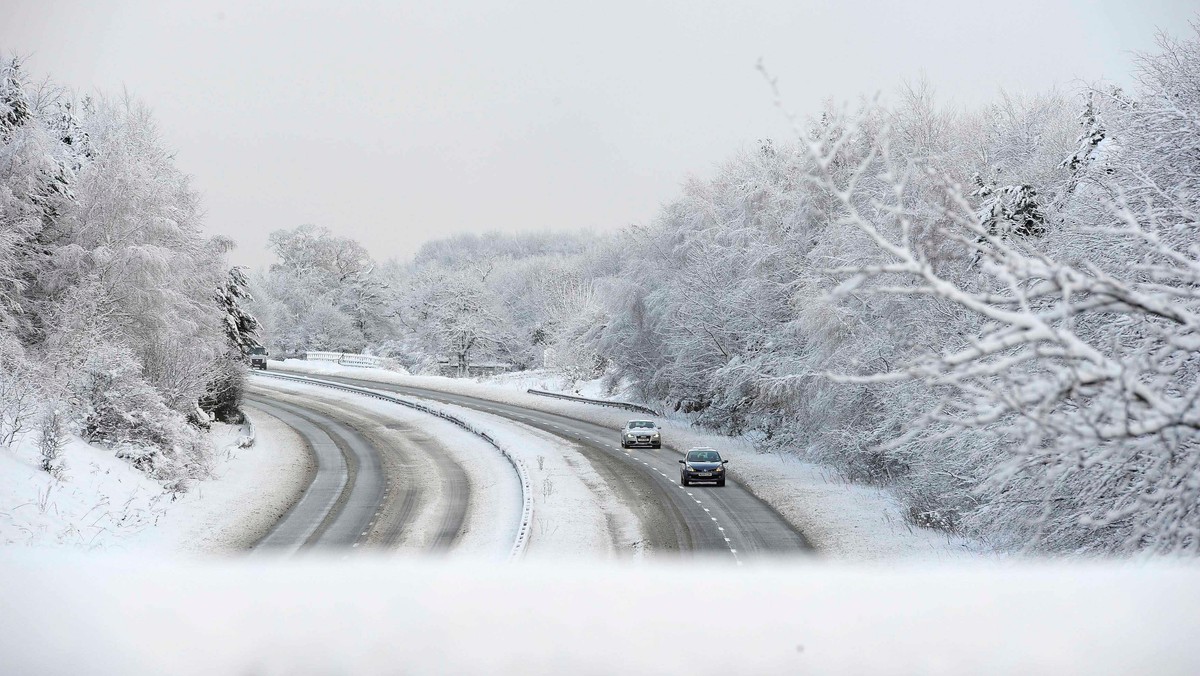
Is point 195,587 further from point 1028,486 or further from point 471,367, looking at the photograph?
point 471,367

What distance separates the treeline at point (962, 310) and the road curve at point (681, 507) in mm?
4217

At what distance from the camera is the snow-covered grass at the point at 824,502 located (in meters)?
22.6

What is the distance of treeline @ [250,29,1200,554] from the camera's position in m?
4.48

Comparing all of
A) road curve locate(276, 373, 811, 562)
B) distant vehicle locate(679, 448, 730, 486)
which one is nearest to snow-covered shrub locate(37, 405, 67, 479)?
road curve locate(276, 373, 811, 562)

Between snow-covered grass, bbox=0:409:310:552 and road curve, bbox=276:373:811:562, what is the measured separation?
37.3 ft

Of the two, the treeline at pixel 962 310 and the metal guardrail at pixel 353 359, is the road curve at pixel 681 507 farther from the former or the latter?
the metal guardrail at pixel 353 359

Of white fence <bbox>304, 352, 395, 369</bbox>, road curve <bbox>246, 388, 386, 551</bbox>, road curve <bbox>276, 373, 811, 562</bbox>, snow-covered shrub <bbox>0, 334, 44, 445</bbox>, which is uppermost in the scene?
white fence <bbox>304, 352, 395, 369</bbox>

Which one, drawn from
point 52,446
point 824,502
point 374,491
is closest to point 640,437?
point 824,502

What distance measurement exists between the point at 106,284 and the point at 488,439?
58.6 ft

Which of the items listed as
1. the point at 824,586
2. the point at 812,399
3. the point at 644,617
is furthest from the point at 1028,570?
the point at 812,399

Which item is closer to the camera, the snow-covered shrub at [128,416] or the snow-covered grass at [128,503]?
the snow-covered grass at [128,503]

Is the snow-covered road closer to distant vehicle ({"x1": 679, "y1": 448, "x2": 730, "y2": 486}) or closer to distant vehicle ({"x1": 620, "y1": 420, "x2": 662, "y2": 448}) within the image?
distant vehicle ({"x1": 679, "y1": 448, "x2": 730, "y2": 486})

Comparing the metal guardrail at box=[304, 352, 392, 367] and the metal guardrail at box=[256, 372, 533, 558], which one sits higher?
the metal guardrail at box=[304, 352, 392, 367]

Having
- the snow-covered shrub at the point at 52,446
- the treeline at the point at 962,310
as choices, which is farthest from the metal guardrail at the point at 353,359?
the snow-covered shrub at the point at 52,446
